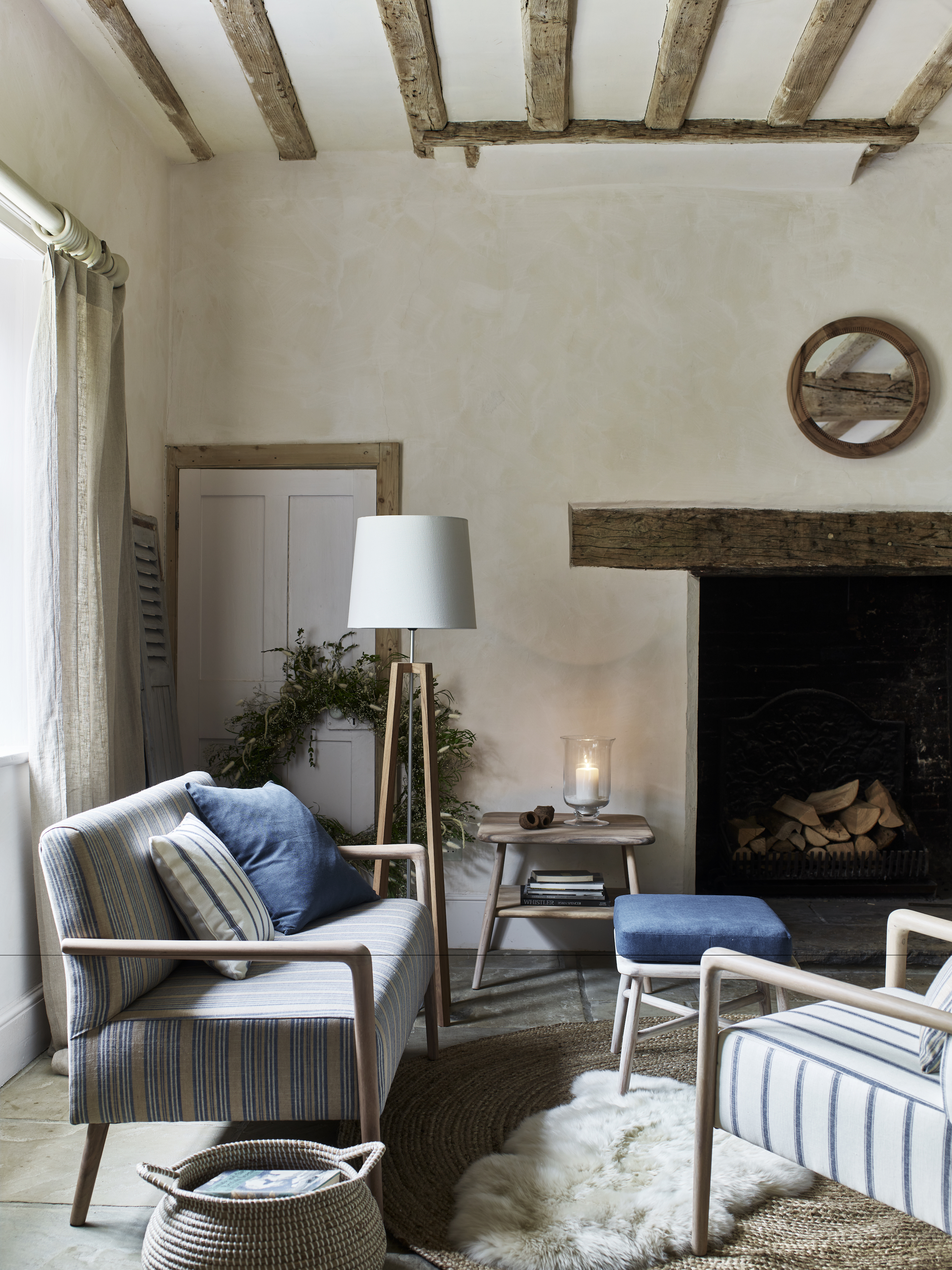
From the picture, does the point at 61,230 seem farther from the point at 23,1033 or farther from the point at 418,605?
the point at 23,1033

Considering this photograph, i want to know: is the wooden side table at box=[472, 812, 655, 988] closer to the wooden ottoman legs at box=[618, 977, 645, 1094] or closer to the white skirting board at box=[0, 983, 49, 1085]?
the wooden ottoman legs at box=[618, 977, 645, 1094]

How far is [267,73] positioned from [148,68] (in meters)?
0.38

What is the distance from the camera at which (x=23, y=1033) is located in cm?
263

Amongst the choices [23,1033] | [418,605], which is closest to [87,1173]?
[23,1033]

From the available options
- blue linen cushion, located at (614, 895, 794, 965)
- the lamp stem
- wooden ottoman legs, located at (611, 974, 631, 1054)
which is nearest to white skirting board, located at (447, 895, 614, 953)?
the lamp stem

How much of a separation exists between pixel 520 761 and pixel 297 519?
127cm

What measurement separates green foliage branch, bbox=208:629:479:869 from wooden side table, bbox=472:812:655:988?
0.91ft

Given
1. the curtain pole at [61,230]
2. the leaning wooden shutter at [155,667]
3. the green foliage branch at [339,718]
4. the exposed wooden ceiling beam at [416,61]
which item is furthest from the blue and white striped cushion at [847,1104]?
the exposed wooden ceiling beam at [416,61]

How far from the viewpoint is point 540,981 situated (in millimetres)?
3301

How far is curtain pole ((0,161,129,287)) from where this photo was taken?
7.98 ft

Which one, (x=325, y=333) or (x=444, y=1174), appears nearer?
(x=444, y=1174)

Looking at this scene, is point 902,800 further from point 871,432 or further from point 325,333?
point 325,333

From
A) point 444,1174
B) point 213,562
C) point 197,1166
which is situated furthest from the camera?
point 213,562

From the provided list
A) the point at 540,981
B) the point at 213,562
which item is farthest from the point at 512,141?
the point at 540,981
